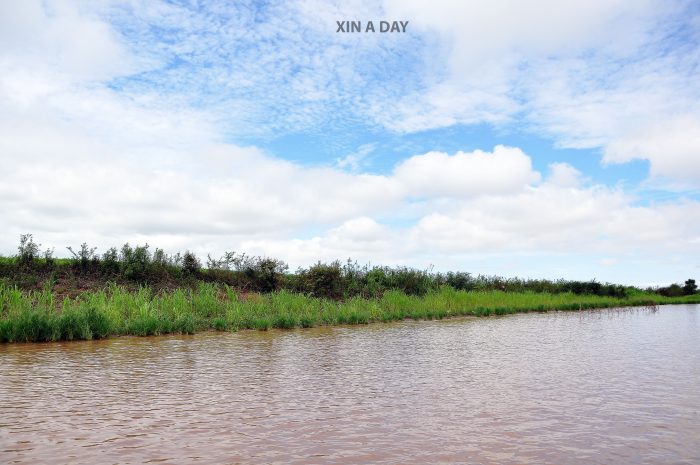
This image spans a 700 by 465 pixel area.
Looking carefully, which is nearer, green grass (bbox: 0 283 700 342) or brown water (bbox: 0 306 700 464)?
brown water (bbox: 0 306 700 464)

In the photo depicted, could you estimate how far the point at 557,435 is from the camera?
422cm

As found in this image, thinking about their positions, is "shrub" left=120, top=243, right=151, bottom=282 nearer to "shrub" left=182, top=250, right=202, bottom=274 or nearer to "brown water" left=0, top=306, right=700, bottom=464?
"shrub" left=182, top=250, right=202, bottom=274

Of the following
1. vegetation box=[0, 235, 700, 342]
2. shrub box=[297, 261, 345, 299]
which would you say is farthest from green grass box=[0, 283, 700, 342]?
shrub box=[297, 261, 345, 299]

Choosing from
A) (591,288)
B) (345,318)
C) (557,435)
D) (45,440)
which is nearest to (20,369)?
(45,440)

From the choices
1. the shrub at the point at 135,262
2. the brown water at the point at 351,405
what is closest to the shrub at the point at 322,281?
the shrub at the point at 135,262

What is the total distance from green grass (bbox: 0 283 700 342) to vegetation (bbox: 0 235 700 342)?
26 mm

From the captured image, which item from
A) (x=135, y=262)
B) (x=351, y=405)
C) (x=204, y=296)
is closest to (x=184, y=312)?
(x=204, y=296)

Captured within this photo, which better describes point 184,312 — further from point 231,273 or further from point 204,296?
point 231,273

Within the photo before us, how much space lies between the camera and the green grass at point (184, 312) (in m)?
11.1

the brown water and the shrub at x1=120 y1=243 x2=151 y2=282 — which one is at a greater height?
the shrub at x1=120 y1=243 x2=151 y2=282

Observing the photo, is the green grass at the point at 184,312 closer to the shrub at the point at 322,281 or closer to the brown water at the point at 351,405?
the brown water at the point at 351,405

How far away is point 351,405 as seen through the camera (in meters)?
5.26

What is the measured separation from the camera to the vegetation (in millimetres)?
12156

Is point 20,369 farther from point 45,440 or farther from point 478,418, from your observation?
point 478,418
